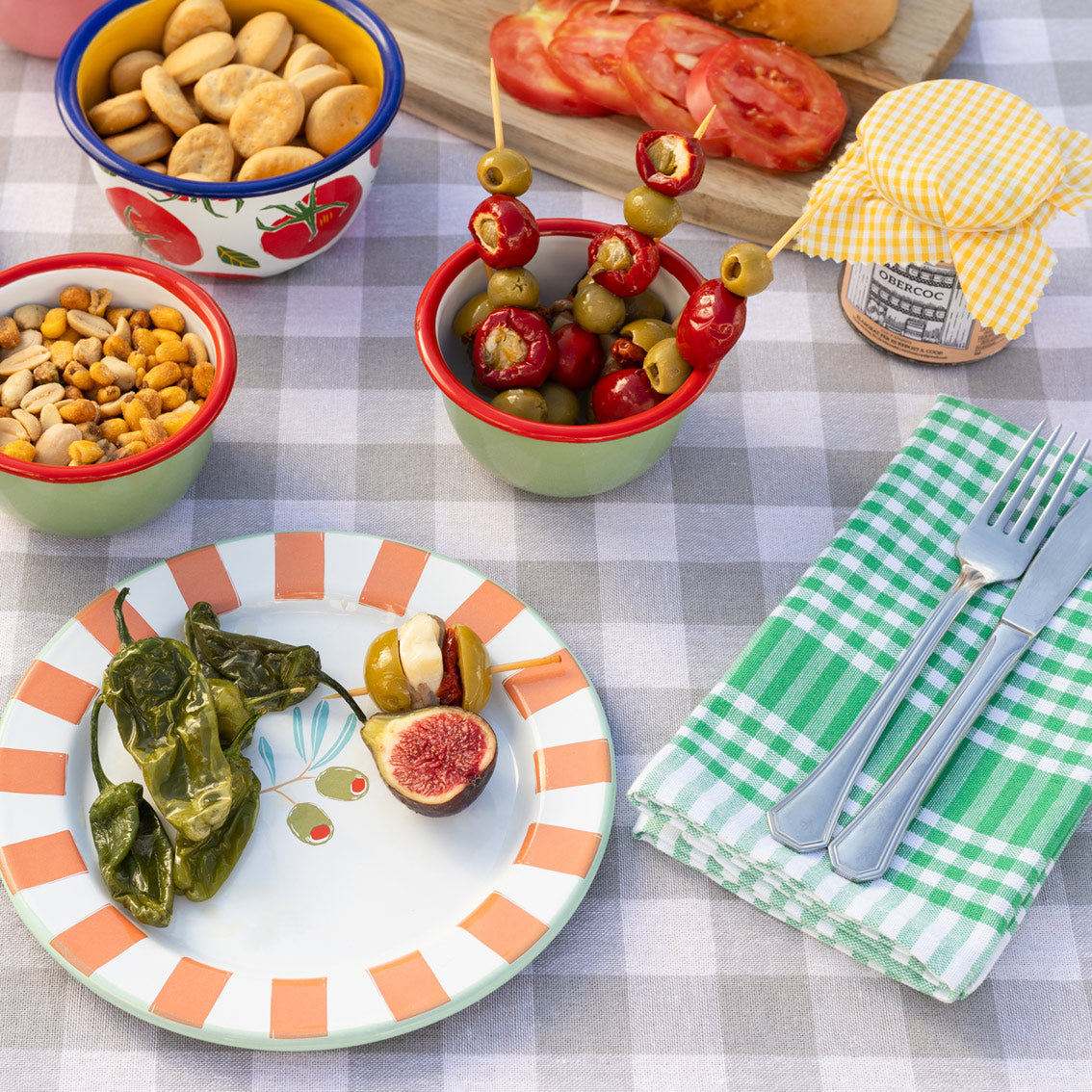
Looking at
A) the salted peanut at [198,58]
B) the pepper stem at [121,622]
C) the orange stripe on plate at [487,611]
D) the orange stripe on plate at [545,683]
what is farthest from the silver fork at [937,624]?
the salted peanut at [198,58]

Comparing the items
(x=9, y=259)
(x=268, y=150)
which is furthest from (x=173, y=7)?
(x=9, y=259)

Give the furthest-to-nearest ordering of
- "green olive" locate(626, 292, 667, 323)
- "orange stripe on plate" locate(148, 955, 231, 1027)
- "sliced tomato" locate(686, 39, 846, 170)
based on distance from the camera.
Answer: "sliced tomato" locate(686, 39, 846, 170) < "green olive" locate(626, 292, 667, 323) < "orange stripe on plate" locate(148, 955, 231, 1027)

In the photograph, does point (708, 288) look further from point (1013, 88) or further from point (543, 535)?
point (1013, 88)

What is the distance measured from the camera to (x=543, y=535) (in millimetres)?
1428

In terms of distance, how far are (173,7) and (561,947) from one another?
128 centimetres

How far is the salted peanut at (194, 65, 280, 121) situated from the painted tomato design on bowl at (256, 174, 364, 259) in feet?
0.51

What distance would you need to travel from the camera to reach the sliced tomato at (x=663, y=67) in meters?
1.68

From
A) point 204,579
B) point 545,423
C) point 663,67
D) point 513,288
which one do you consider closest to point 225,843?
point 204,579

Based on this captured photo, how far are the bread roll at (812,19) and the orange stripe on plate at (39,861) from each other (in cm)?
146

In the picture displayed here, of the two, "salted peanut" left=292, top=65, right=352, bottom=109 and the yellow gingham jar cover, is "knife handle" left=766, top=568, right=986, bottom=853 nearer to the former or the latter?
the yellow gingham jar cover

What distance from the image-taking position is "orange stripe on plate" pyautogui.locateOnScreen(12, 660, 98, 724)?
3.94 feet

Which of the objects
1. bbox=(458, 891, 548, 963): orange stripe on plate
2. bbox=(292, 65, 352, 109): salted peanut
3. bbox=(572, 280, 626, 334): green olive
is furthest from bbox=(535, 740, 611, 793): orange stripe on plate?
bbox=(292, 65, 352, 109): salted peanut

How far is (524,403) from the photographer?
127 centimetres

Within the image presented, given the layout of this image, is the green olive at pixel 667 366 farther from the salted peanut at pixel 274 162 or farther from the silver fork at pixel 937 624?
the salted peanut at pixel 274 162
